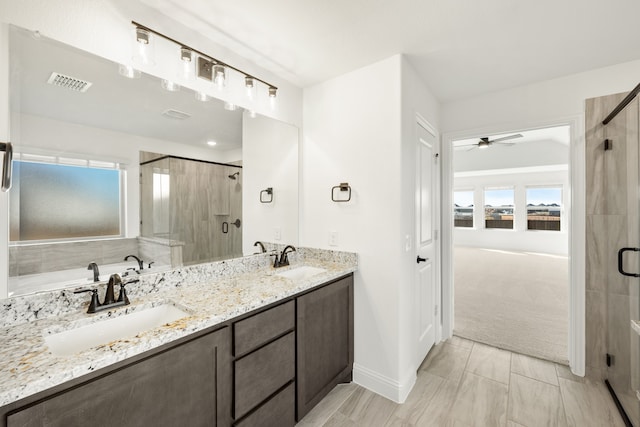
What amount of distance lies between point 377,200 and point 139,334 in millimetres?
1644

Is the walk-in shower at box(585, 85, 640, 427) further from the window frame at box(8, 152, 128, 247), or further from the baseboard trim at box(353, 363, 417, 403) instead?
the window frame at box(8, 152, 128, 247)

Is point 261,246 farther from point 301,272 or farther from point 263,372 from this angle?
point 263,372

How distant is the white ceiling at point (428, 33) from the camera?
1.54 m

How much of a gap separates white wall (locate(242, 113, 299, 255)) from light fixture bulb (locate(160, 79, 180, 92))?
0.50 metres

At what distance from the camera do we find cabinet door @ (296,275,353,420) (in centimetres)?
172

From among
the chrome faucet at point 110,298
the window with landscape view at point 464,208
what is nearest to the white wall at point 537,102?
the chrome faucet at point 110,298

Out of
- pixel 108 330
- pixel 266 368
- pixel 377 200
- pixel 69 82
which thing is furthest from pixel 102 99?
pixel 377 200

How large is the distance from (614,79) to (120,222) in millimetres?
3610

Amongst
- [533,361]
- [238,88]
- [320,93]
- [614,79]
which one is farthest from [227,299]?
[614,79]

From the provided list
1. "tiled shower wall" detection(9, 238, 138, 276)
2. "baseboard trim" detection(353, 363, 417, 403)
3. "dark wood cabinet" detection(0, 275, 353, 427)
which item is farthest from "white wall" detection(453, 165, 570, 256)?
"tiled shower wall" detection(9, 238, 138, 276)

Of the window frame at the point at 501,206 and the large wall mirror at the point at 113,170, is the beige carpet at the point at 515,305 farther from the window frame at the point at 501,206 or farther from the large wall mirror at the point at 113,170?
the large wall mirror at the point at 113,170

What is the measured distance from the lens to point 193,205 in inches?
72.4

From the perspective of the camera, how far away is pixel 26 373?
2.65 feet

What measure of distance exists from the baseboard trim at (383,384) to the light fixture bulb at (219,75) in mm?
2326
